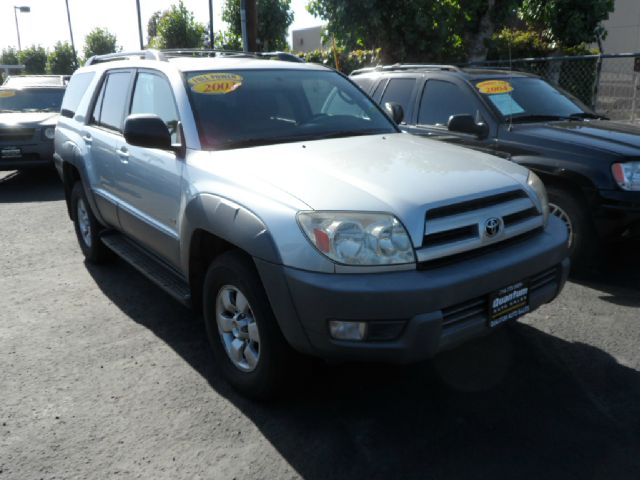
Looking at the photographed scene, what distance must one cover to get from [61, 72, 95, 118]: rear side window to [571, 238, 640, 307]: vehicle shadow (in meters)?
4.78

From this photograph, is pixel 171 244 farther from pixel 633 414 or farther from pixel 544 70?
pixel 544 70

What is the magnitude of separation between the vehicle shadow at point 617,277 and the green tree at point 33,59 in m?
56.9

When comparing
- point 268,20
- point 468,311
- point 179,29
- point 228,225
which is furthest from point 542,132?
point 179,29

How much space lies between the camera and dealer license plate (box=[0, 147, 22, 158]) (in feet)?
30.8

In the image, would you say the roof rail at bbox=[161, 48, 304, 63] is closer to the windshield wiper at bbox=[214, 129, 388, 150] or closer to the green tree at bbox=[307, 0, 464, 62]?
the windshield wiper at bbox=[214, 129, 388, 150]

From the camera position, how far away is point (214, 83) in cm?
365

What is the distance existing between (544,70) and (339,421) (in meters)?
11.2

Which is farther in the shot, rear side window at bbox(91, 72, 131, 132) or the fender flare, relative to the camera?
rear side window at bbox(91, 72, 131, 132)

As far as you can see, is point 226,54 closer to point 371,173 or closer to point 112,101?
point 112,101

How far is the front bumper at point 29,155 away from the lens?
945cm

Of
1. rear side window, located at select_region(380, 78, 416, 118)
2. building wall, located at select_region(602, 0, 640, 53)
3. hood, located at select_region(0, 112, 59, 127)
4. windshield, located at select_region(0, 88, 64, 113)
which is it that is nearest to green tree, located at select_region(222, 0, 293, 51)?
building wall, located at select_region(602, 0, 640, 53)

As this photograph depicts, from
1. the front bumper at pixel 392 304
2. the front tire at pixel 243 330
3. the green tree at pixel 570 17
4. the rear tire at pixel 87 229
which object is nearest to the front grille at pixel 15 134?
the rear tire at pixel 87 229

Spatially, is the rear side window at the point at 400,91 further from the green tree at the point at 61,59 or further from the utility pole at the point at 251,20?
the green tree at the point at 61,59

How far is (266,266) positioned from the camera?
8.63 feet
